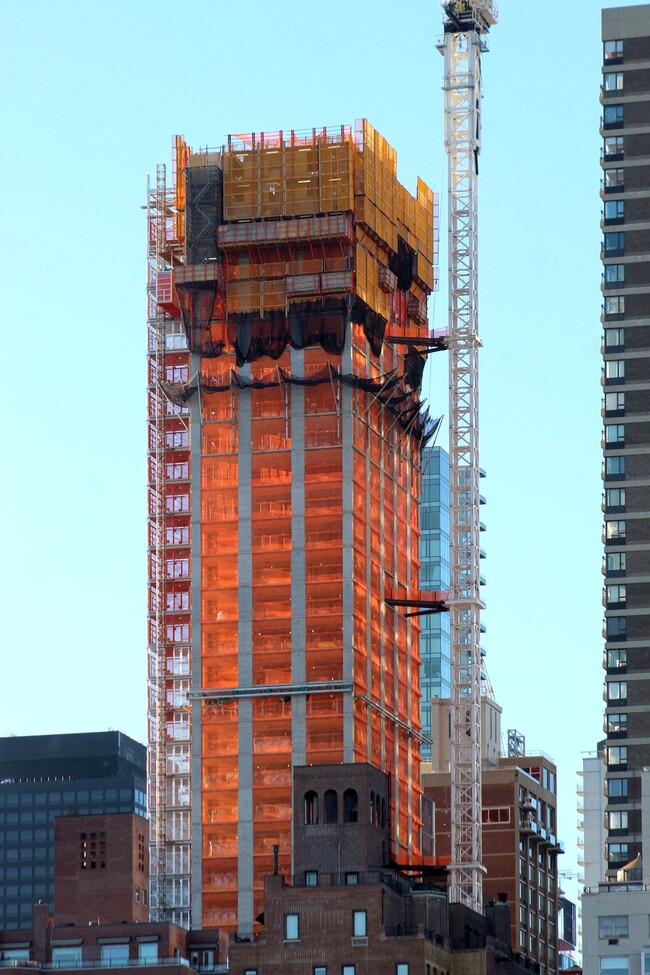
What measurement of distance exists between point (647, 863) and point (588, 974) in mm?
14296

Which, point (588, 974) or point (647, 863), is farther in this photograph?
point (647, 863)

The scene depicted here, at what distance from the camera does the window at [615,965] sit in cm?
18412

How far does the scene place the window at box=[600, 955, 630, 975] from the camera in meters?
184

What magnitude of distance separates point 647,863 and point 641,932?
11.6m

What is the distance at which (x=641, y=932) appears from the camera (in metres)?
185

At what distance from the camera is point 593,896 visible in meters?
185

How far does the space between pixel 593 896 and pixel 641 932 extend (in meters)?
3.53

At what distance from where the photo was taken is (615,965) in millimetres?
184250

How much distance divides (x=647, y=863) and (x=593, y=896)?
11.4 m

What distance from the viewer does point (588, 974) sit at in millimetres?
183375

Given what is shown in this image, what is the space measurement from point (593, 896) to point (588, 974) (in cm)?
480
